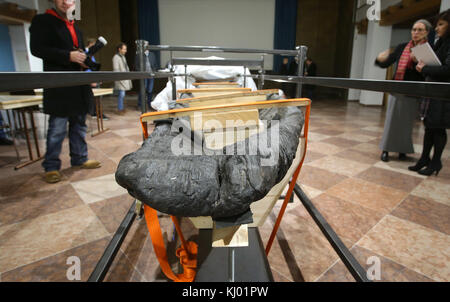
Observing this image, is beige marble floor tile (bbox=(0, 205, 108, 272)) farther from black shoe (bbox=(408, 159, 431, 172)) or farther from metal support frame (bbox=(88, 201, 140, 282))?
black shoe (bbox=(408, 159, 431, 172))

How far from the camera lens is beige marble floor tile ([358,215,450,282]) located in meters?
1.22

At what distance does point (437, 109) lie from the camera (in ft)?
7.11

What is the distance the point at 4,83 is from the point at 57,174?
2.10 m

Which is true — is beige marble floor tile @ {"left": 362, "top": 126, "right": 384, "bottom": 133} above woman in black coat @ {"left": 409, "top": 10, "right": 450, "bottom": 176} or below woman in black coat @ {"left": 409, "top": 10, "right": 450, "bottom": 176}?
below

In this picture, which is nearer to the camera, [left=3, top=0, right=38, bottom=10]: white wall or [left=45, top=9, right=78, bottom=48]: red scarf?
[left=45, top=9, right=78, bottom=48]: red scarf

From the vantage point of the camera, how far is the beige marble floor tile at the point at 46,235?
1276mm

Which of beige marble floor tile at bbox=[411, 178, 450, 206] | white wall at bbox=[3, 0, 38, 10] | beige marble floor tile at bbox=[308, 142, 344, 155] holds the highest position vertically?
white wall at bbox=[3, 0, 38, 10]

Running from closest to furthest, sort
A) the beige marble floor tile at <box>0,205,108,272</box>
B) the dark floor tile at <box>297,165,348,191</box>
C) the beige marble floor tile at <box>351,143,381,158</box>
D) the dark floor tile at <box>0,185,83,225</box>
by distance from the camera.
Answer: the beige marble floor tile at <box>0,205,108,272</box>
the dark floor tile at <box>0,185,83,225</box>
the dark floor tile at <box>297,165,348,191</box>
the beige marble floor tile at <box>351,143,381,158</box>

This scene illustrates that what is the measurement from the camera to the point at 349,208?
5.82ft

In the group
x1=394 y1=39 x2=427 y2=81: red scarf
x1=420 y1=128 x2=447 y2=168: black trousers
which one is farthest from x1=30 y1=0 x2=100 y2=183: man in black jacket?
x1=420 y1=128 x2=447 y2=168: black trousers

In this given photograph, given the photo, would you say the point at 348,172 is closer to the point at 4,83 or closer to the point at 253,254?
the point at 253,254

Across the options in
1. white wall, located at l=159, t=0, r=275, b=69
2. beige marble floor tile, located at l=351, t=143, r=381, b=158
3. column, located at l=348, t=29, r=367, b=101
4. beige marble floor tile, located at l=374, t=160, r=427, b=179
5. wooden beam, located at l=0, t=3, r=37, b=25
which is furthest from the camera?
white wall, located at l=159, t=0, r=275, b=69

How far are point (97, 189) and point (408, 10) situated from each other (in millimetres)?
6633

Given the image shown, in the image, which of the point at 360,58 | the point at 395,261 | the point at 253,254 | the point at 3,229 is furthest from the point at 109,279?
the point at 360,58
